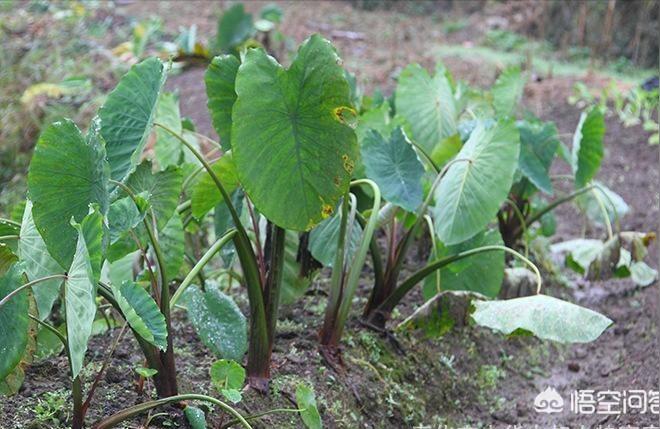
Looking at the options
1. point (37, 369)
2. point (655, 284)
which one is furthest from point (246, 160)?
point (655, 284)

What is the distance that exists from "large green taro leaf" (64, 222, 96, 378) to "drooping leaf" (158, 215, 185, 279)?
0.48 m

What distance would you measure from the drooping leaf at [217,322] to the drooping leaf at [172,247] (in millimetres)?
62

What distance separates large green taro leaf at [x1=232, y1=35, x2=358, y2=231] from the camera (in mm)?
1800

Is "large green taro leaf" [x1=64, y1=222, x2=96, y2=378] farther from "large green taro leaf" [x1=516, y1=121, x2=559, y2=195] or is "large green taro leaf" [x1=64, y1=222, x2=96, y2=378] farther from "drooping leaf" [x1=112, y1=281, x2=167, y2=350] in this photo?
"large green taro leaf" [x1=516, y1=121, x2=559, y2=195]

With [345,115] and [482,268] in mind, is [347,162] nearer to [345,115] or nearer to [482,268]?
[345,115]

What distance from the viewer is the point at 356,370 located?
2350 mm

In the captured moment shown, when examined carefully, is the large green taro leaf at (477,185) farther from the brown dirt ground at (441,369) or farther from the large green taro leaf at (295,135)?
the large green taro leaf at (295,135)

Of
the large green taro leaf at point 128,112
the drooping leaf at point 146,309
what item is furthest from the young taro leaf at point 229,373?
the large green taro leaf at point 128,112

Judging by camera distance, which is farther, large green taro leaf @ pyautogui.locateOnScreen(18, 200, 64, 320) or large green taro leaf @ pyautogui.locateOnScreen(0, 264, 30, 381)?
large green taro leaf @ pyautogui.locateOnScreen(18, 200, 64, 320)

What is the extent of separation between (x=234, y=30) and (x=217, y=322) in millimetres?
4553

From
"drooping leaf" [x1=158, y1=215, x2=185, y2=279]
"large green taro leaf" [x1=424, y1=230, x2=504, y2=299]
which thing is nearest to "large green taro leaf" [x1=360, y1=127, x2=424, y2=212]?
"large green taro leaf" [x1=424, y1=230, x2=504, y2=299]

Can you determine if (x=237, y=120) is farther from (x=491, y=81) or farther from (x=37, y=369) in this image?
(x=491, y=81)

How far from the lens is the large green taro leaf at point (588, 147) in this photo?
9.63 ft

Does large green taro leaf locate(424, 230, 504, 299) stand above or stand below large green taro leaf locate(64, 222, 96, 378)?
below
